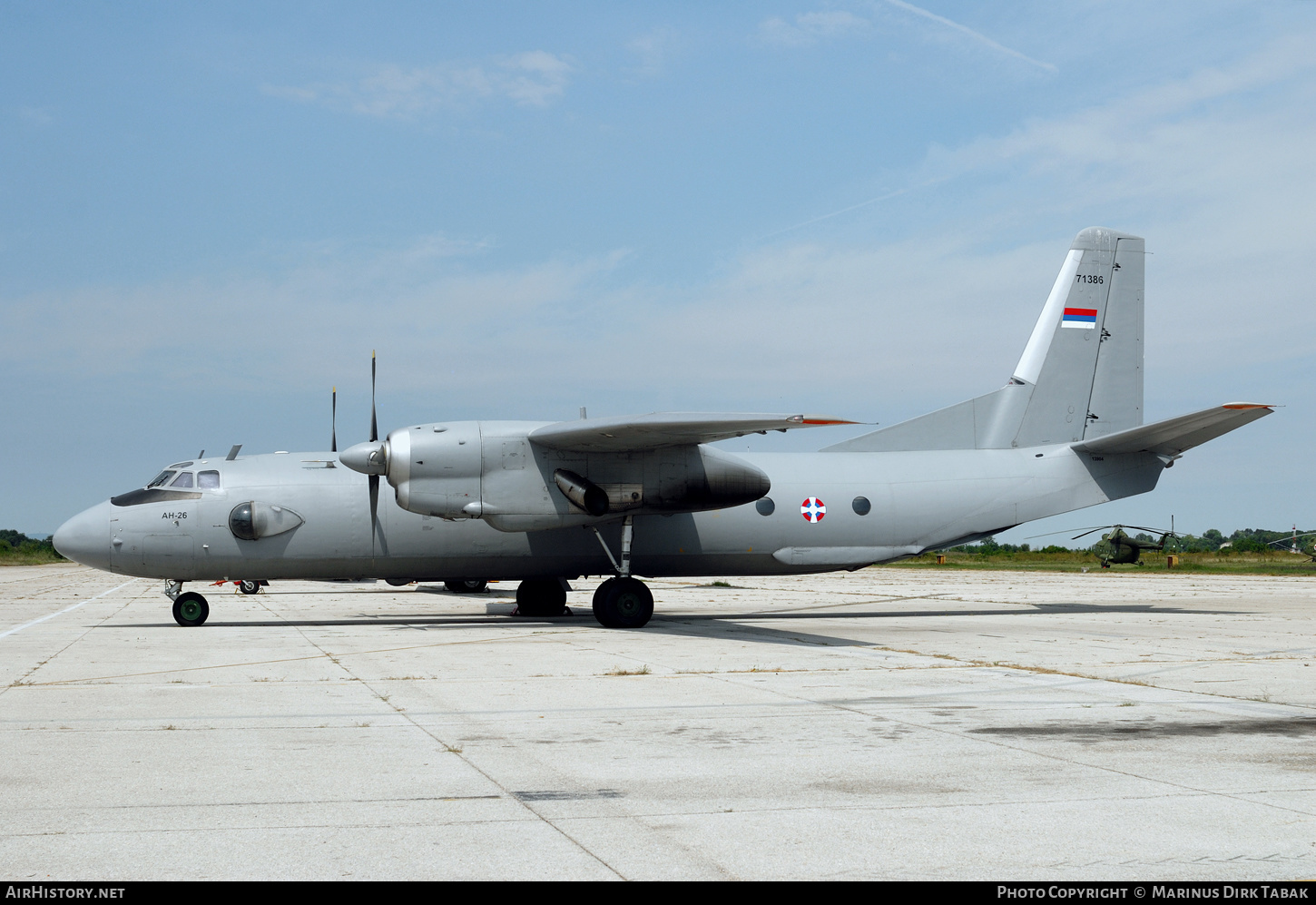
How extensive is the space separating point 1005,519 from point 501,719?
53.8 ft

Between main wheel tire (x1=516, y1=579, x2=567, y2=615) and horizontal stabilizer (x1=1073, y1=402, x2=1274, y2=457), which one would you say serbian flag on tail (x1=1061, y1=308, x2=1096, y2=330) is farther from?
Result: main wheel tire (x1=516, y1=579, x2=567, y2=615)

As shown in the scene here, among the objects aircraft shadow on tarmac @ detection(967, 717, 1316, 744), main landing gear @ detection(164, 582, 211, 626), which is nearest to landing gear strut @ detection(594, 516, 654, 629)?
main landing gear @ detection(164, 582, 211, 626)

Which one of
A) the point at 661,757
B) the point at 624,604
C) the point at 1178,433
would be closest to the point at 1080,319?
the point at 1178,433

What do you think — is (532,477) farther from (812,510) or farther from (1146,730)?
(1146,730)

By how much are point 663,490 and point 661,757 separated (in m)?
12.6

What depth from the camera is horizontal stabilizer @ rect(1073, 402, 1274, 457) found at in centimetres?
2083

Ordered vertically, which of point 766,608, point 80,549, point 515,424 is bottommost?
point 766,608

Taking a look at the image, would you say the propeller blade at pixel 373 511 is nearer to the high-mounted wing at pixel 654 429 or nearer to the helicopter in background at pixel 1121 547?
the high-mounted wing at pixel 654 429

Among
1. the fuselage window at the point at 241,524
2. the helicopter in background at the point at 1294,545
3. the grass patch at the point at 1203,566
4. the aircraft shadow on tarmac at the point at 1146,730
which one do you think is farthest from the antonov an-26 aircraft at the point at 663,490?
the helicopter in background at the point at 1294,545
